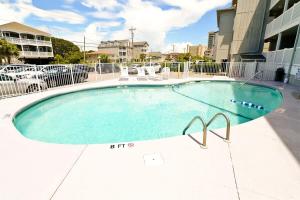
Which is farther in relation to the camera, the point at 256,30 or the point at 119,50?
the point at 119,50

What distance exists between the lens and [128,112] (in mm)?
7609

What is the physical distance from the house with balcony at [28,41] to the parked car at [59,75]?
25.5m

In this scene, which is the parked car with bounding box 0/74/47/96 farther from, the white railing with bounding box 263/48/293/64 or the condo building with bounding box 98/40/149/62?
the condo building with bounding box 98/40/149/62

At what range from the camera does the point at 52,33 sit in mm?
36375

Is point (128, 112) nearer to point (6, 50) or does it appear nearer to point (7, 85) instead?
point (7, 85)

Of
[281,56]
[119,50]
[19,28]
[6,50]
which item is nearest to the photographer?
[281,56]

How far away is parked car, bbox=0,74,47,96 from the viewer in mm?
8133

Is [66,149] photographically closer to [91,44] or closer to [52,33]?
[52,33]

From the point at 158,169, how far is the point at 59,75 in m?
11.0

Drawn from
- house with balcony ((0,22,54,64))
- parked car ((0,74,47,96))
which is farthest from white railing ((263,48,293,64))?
house with balcony ((0,22,54,64))

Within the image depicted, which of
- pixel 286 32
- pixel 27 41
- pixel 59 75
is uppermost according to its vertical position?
pixel 27 41

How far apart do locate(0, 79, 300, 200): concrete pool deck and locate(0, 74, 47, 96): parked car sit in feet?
20.4

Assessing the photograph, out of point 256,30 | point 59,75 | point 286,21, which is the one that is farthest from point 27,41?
point 286,21

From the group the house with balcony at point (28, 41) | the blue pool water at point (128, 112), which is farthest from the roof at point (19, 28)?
the blue pool water at point (128, 112)
